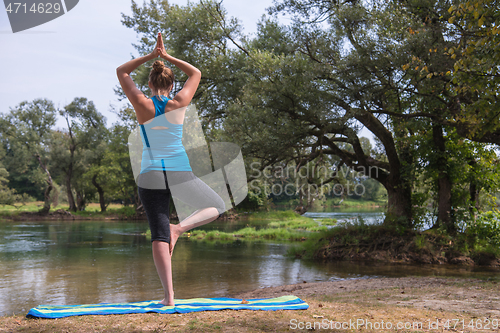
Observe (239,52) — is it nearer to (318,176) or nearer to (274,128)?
(274,128)

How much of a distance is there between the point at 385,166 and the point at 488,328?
36.0 ft

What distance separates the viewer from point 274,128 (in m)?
11.8

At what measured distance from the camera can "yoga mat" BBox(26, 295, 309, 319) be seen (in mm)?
3595

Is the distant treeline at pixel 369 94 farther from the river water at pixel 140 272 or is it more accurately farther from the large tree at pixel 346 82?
the river water at pixel 140 272

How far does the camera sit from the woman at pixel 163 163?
336 centimetres

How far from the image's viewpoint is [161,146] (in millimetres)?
3395

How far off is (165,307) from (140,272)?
26.0 ft

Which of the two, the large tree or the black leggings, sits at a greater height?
the large tree

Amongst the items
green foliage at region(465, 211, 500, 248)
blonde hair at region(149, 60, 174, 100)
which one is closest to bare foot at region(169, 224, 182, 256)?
blonde hair at region(149, 60, 174, 100)

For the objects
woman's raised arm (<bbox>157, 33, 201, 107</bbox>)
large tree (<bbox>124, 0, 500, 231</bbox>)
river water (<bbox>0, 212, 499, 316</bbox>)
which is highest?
large tree (<bbox>124, 0, 500, 231</bbox>)

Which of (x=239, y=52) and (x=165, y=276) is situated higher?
(x=239, y=52)

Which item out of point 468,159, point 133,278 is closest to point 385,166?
point 468,159

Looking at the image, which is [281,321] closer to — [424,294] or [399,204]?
[424,294]

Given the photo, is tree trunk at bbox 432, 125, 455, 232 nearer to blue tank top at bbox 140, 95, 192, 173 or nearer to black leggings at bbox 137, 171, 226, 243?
black leggings at bbox 137, 171, 226, 243
